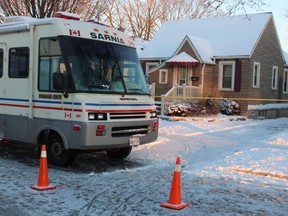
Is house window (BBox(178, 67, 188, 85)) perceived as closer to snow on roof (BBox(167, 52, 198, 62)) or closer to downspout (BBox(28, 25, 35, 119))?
snow on roof (BBox(167, 52, 198, 62))

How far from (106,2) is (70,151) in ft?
59.4

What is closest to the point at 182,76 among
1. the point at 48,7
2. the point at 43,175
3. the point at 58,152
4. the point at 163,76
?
the point at 163,76

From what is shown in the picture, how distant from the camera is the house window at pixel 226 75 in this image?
83.9 feet

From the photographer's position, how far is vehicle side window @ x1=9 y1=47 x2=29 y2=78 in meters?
9.60

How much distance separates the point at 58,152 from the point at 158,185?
2.59 m

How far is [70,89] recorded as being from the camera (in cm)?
859

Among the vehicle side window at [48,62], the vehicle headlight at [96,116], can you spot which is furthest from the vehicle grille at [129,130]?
the vehicle side window at [48,62]

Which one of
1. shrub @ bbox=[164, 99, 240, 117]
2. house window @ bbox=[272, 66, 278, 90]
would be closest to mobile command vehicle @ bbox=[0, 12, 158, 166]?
shrub @ bbox=[164, 99, 240, 117]

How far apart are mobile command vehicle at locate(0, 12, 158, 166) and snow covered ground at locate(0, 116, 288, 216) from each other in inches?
29.7

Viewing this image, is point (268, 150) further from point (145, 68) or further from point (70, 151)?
point (145, 68)

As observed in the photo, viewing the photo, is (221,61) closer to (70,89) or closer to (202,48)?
(202,48)

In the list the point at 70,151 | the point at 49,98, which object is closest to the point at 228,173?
the point at 70,151

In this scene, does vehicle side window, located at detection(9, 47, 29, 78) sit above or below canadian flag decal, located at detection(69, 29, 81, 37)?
below

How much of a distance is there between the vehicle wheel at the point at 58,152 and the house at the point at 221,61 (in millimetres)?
14010
